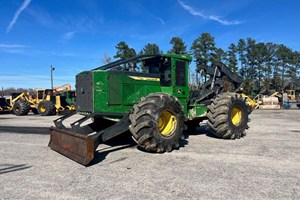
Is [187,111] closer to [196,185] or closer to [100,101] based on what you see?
[100,101]

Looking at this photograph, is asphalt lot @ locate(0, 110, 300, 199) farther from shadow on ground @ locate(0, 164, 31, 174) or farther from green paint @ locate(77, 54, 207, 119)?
green paint @ locate(77, 54, 207, 119)

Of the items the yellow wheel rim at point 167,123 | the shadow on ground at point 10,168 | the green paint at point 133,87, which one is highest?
the green paint at point 133,87

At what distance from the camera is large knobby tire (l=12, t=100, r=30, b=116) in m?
24.4

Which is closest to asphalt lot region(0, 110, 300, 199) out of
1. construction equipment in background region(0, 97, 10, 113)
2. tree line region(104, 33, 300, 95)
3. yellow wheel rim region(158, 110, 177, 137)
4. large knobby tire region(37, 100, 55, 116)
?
yellow wheel rim region(158, 110, 177, 137)

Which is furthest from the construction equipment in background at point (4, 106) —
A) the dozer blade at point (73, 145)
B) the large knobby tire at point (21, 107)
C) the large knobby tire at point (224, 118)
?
the large knobby tire at point (224, 118)

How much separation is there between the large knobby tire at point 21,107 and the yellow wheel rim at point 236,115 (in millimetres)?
20260

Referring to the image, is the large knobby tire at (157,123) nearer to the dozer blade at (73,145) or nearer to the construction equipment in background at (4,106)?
the dozer blade at (73,145)

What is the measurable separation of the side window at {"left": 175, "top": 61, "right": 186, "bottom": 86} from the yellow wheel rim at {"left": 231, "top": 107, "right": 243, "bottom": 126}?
7.80 feet

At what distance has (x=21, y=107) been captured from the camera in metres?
24.4

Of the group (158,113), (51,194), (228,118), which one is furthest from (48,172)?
(228,118)

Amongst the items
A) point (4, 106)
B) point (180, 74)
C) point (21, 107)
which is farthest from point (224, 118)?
point (4, 106)

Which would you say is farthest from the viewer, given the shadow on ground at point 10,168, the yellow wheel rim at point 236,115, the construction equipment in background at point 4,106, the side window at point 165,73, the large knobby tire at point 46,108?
the construction equipment in background at point 4,106

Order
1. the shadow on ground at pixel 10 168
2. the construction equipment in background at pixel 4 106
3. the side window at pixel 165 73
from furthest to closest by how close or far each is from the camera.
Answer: the construction equipment in background at pixel 4 106
the side window at pixel 165 73
the shadow on ground at pixel 10 168

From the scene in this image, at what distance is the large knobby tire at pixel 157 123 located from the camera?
674 cm
